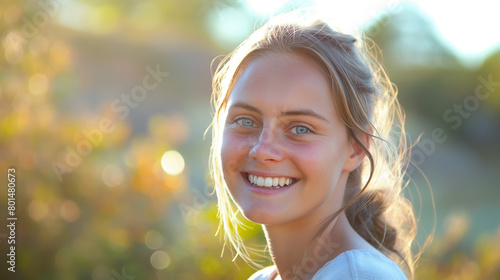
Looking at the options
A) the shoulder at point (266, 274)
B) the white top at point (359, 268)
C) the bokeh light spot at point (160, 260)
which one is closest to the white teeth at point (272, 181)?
the white top at point (359, 268)

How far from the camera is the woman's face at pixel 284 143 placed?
1.70 meters

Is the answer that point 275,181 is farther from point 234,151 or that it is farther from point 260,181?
point 234,151

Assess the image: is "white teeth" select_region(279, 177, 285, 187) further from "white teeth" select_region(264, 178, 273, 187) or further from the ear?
the ear

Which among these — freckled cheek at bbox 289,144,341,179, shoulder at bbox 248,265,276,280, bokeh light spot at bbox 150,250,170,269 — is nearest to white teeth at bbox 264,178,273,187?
freckled cheek at bbox 289,144,341,179

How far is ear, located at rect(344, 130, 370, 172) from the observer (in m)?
1.84

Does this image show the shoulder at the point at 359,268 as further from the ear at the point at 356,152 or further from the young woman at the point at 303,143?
the ear at the point at 356,152

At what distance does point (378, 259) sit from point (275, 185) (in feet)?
1.30

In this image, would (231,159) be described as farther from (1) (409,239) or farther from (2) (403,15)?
(2) (403,15)

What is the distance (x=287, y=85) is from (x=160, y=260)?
2.29 meters

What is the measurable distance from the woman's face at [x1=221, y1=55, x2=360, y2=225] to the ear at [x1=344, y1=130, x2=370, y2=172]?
0.04 metres

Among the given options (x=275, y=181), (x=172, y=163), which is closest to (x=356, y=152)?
(x=275, y=181)

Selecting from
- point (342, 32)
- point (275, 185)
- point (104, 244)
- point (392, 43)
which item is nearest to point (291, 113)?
point (275, 185)

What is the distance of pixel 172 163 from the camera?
3.92m

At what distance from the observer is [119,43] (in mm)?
8828
